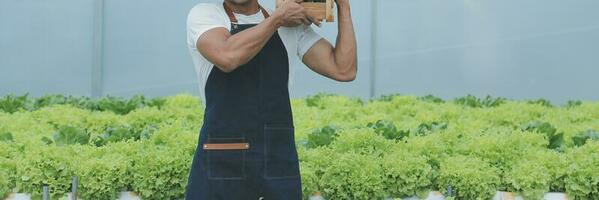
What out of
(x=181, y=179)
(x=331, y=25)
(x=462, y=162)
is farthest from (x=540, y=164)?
(x=331, y=25)

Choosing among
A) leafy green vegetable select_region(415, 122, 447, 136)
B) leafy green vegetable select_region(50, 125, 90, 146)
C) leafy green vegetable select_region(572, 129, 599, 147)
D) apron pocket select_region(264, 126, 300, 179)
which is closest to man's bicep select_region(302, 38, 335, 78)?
apron pocket select_region(264, 126, 300, 179)

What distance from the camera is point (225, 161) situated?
4281 mm

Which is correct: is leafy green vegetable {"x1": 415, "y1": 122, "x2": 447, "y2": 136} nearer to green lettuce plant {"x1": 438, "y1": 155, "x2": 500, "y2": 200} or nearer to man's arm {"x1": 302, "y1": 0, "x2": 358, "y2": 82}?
green lettuce plant {"x1": 438, "y1": 155, "x2": 500, "y2": 200}

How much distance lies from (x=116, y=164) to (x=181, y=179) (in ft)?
1.08

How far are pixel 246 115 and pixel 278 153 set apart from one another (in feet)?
0.65

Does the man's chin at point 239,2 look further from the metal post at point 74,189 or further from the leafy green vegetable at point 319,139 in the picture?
the leafy green vegetable at point 319,139

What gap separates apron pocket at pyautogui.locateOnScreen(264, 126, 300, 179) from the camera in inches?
169

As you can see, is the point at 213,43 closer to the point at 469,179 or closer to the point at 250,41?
the point at 250,41

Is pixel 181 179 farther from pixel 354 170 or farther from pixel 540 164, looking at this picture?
pixel 540 164

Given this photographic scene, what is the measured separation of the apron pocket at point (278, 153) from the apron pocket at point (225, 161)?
92 millimetres

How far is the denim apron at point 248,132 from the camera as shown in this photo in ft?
13.9

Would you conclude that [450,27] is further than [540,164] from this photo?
Yes

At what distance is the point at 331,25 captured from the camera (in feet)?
38.3

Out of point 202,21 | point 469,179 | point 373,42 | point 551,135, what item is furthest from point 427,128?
point 373,42
